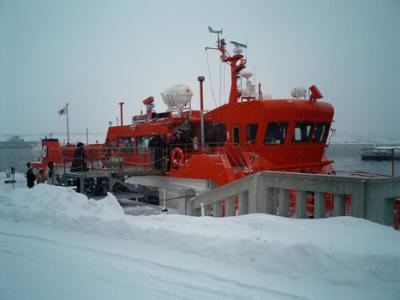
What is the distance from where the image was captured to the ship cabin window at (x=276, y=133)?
11.7 meters

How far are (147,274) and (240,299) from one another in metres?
1.19

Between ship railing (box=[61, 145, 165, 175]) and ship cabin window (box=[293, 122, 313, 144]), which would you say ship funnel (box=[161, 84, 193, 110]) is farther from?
ship cabin window (box=[293, 122, 313, 144])

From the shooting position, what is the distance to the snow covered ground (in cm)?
328

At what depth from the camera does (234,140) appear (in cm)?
1249

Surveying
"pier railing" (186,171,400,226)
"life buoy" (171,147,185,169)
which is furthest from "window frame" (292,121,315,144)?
"pier railing" (186,171,400,226)

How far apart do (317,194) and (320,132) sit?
851 centimetres

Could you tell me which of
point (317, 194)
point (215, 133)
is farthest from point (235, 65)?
point (317, 194)

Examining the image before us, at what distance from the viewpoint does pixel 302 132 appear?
481 inches

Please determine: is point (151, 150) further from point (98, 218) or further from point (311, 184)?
point (311, 184)

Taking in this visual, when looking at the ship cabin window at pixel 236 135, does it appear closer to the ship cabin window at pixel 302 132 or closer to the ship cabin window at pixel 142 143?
the ship cabin window at pixel 302 132

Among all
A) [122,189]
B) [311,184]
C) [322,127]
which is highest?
[322,127]

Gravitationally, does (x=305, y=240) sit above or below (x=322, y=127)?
below

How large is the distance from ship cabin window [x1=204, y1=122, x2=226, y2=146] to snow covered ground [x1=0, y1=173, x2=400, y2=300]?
8014 millimetres

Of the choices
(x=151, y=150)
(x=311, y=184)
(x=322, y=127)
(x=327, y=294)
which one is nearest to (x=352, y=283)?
(x=327, y=294)
